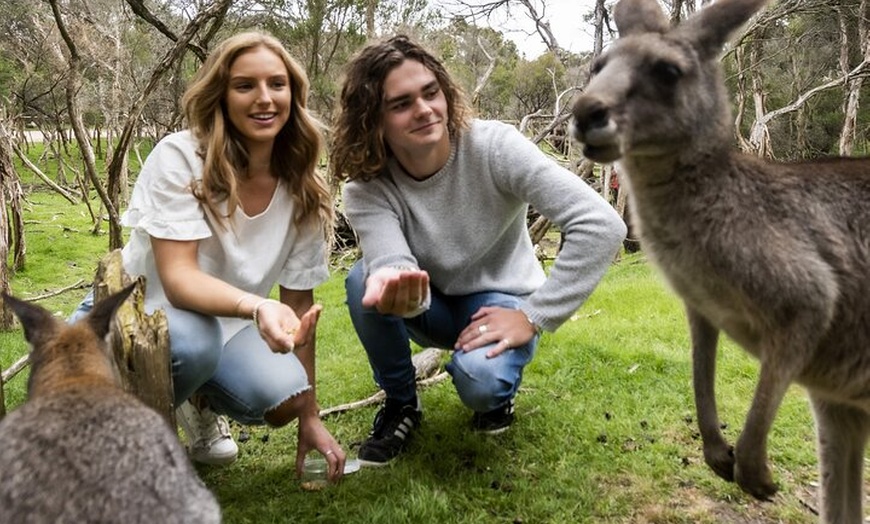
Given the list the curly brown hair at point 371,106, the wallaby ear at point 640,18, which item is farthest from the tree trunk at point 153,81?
the wallaby ear at point 640,18

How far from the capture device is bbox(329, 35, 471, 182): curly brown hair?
283cm

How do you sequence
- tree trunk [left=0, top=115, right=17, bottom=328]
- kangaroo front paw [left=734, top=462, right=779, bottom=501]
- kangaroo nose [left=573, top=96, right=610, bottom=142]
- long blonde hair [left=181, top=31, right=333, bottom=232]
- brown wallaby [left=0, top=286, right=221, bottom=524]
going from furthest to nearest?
tree trunk [left=0, top=115, right=17, bottom=328] < long blonde hair [left=181, top=31, right=333, bottom=232] < kangaroo front paw [left=734, top=462, right=779, bottom=501] < kangaroo nose [left=573, top=96, right=610, bottom=142] < brown wallaby [left=0, top=286, right=221, bottom=524]

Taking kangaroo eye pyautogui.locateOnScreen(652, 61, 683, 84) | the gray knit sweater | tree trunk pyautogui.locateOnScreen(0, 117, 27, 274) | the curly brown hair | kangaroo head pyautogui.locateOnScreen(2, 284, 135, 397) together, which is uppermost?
kangaroo eye pyautogui.locateOnScreen(652, 61, 683, 84)

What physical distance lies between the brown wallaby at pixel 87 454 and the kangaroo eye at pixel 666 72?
159 cm

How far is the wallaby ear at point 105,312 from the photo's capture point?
2.07 meters

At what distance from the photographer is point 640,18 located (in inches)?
90.7

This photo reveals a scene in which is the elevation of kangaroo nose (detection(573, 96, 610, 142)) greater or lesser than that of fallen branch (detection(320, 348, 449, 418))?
greater

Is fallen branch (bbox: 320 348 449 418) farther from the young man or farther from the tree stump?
the tree stump

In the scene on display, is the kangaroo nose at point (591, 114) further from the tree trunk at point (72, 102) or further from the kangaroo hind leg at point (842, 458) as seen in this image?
the tree trunk at point (72, 102)

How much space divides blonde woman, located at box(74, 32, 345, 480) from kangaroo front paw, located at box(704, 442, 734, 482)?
51.6 inches

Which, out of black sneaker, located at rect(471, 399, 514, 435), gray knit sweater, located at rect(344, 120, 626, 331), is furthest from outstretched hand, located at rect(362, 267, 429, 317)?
black sneaker, located at rect(471, 399, 514, 435)

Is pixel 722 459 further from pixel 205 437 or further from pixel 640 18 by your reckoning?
pixel 205 437

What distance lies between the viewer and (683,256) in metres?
2.12

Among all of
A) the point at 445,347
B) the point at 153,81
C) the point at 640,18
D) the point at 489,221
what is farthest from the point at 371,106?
the point at 153,81
